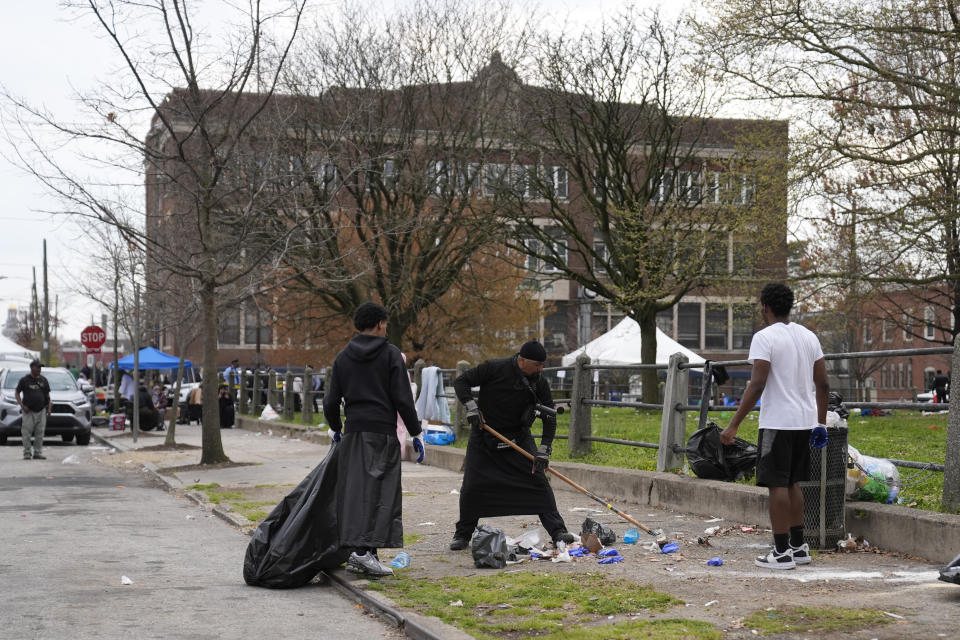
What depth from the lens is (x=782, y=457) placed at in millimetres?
7543

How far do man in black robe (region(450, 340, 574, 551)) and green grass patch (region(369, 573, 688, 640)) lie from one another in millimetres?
1133

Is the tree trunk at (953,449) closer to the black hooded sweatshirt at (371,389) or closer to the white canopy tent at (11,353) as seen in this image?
the black hooded sweatshirt at (371,389)

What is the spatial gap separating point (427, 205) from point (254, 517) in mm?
21319

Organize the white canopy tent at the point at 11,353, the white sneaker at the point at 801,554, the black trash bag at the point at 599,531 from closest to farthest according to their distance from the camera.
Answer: the white sneaker at the point at 801,554 < the black trash bag at the point at 599,531 < the white canopy tent at the point at 11,353

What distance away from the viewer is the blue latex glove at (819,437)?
7.90 metres

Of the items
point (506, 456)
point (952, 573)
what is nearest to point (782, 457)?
point (952, 573)

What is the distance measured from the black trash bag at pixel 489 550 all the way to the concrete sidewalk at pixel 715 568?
12 centimetres

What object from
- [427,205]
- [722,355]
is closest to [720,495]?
[427,205]

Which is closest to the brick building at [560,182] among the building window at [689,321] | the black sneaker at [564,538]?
the black sneaker at [564,538]

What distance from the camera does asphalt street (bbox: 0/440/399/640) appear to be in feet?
20.8

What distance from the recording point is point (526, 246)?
3347cm

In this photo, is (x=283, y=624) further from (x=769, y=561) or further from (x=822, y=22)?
(x=822, y=22)

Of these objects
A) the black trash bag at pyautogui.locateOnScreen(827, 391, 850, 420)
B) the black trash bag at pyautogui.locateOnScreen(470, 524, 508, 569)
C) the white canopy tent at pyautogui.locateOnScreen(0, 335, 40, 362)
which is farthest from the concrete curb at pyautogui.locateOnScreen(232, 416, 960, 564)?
the white canopy tent at pyautogui.locateOnScreen(0, 335, 40, 362)

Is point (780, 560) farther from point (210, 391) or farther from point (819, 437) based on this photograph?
point (210, 391)
